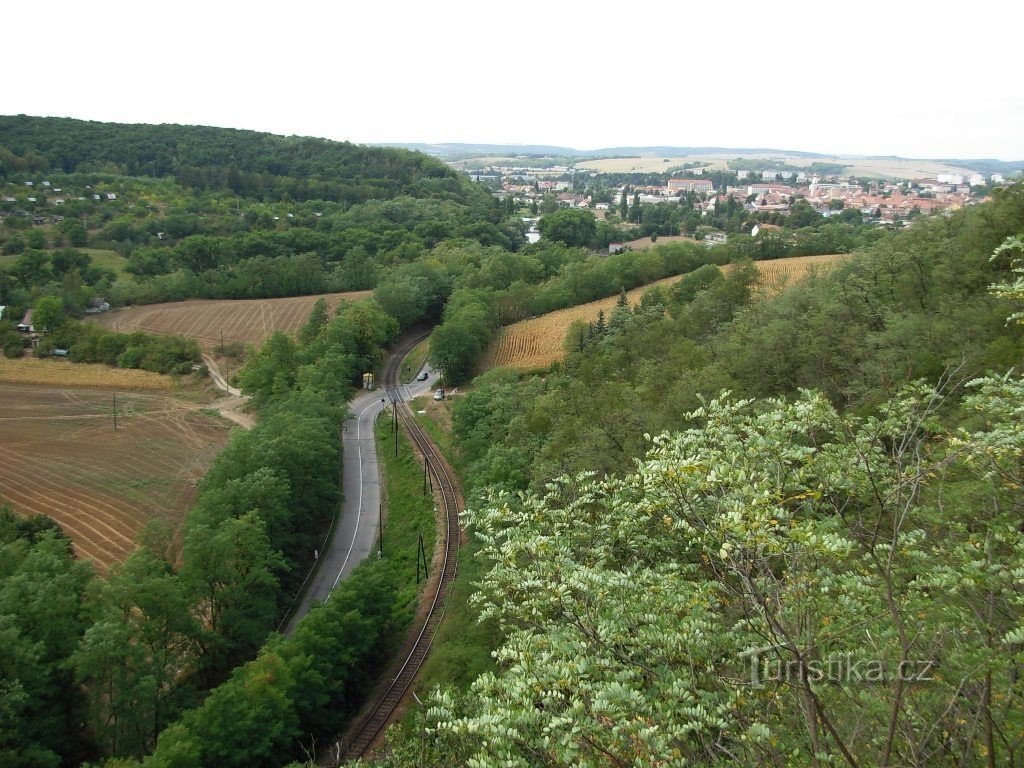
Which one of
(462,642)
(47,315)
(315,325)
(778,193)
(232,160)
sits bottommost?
(47,315)

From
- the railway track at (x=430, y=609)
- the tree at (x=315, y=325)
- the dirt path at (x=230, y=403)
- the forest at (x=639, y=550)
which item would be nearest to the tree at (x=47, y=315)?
the forest at (x=639, y=550)

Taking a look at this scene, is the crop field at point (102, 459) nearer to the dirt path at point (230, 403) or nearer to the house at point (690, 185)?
the dirt path at point (230, 403)

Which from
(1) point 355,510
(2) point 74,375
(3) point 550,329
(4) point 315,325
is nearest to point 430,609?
(1) point 355,510

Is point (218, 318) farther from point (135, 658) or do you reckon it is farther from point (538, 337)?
point (135, 658)

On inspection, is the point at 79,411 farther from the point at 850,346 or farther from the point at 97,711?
the point at 850,346

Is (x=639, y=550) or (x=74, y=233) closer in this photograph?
(x=639, y=550)

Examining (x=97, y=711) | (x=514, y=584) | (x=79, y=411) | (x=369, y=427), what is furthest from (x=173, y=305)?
(x=514, y=584)
